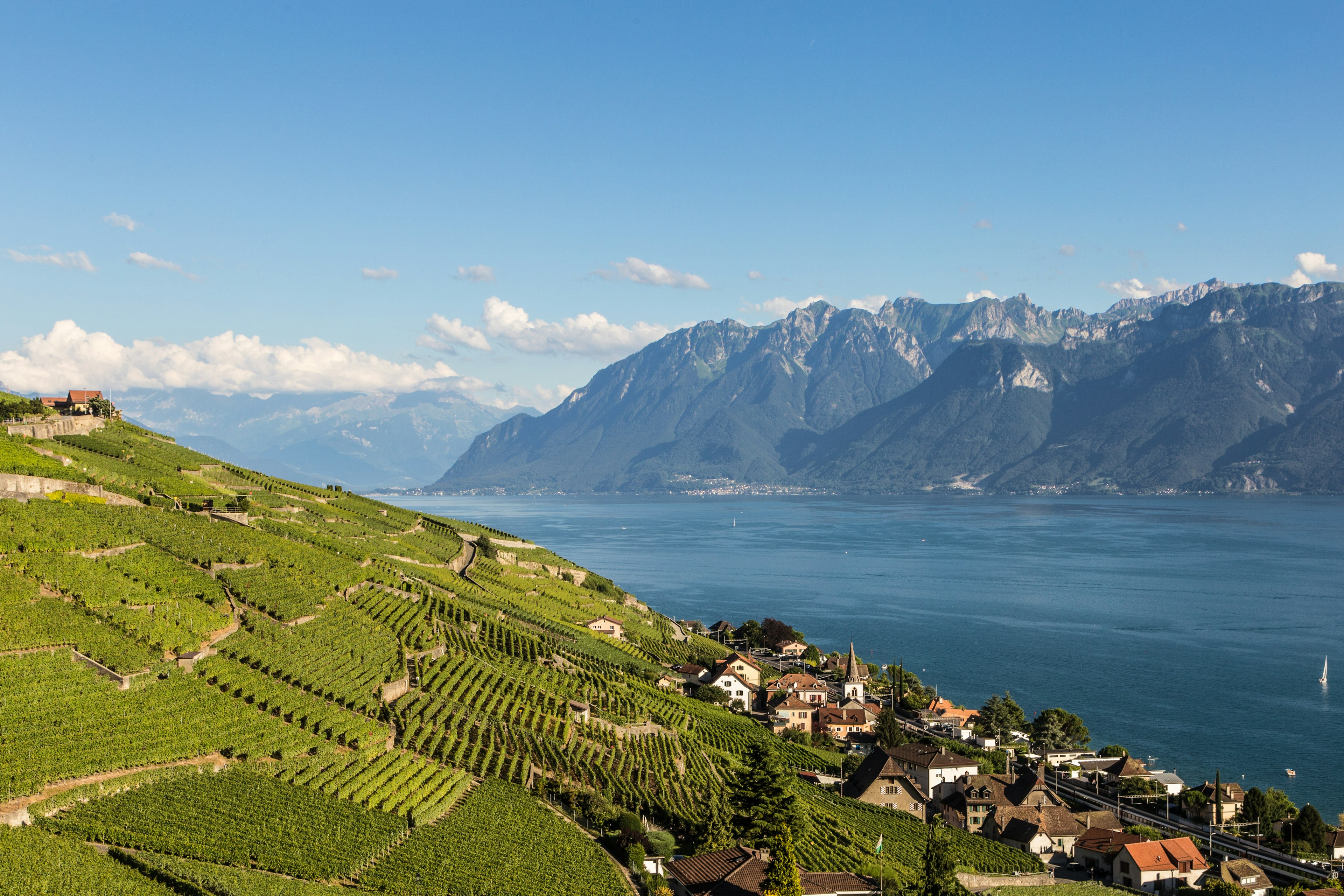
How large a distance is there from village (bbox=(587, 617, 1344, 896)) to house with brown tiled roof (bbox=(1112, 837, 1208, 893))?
0.24ft

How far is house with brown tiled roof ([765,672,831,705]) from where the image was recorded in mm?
83375

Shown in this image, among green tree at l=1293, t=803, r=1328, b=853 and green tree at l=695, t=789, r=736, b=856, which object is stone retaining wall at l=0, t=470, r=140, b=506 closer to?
green tree at l=695, t=789, r=736, b=856

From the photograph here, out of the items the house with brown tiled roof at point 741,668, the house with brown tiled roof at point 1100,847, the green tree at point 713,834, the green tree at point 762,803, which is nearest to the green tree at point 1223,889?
the house with brown tiled roof at point 1100,847

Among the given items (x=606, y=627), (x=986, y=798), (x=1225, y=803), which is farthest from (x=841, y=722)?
(x=1225, y=803)

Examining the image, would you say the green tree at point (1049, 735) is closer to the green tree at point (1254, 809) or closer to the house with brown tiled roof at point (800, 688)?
the green tree at point (1254, 809)

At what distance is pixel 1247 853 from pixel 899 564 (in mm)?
135080

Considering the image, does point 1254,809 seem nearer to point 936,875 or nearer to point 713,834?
point 936,875

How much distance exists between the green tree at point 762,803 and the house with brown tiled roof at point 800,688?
39935mm

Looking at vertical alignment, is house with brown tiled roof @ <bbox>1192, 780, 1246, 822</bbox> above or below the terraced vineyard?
below

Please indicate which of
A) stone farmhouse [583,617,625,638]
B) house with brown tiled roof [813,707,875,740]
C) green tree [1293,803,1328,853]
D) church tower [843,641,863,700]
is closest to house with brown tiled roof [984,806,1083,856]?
green tree [1293,803,1328,853]

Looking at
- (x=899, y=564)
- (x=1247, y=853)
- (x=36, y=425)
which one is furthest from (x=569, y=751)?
(x=899, y=564)

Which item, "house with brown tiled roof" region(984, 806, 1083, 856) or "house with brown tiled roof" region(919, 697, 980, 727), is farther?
"house with brown tiled roof" region(919, 697, 980, 727)

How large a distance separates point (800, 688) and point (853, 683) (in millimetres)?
6752

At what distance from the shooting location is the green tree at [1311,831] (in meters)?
56.5
